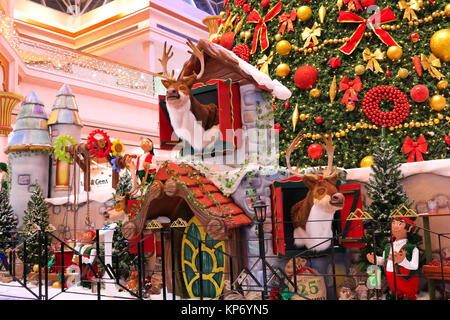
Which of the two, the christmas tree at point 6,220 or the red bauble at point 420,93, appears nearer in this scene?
the red bauble at point 420,93

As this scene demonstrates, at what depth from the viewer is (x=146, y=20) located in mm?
21750

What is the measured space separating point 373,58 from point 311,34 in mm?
1322

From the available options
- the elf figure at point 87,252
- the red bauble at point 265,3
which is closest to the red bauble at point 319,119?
the red bauble at point 265,3

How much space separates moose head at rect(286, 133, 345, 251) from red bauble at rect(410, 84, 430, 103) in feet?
8.85

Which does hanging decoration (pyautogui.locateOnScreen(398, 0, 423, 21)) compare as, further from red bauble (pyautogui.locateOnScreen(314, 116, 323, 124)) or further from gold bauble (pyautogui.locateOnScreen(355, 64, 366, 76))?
red bauble (pyautogui.locateOnScreen(314, 116, 323, 124))

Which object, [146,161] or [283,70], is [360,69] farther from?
[146,161]

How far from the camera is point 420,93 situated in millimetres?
8141

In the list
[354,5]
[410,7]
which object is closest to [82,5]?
[354,5]

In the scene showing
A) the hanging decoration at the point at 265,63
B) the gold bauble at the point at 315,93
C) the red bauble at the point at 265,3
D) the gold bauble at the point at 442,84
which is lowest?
the gold bauble at the point at 442,84

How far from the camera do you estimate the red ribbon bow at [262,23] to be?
989cm

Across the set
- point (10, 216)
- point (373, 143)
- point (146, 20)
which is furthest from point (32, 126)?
point (146, 20)

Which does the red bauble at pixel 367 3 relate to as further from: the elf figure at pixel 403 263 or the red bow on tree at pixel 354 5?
the elf figure at pixel 403 263

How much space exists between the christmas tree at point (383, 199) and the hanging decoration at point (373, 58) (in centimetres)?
251
